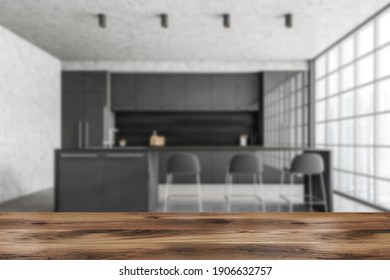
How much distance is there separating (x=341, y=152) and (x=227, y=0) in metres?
3.38

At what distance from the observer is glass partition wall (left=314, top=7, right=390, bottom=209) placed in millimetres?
4367

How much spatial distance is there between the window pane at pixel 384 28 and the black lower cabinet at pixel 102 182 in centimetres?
363

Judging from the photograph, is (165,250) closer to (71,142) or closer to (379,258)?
(379,258)

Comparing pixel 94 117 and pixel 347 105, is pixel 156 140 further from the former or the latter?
pixel 347 105

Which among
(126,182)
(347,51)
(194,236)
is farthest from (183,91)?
(194,236)

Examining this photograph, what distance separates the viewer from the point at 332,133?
20.1ft

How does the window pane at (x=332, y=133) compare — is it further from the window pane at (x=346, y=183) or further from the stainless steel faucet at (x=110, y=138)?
the stainless steel faucet at (x=110, y=138)

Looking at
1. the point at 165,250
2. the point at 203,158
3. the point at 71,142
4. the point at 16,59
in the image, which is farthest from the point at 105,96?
the point at 165,250

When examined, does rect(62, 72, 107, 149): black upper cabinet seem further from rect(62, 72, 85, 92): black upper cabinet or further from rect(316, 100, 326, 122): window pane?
rect(316, 100, 326, 122): window pane

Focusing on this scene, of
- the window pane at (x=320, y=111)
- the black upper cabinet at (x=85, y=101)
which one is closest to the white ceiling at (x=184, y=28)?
the black upper cabinet at (x=85, y=101)

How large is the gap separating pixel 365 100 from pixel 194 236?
4.80 meters

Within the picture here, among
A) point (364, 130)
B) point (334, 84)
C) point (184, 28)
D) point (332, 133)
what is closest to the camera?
point (364, 130)

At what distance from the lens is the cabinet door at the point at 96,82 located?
6977mm

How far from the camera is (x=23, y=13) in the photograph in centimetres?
458
